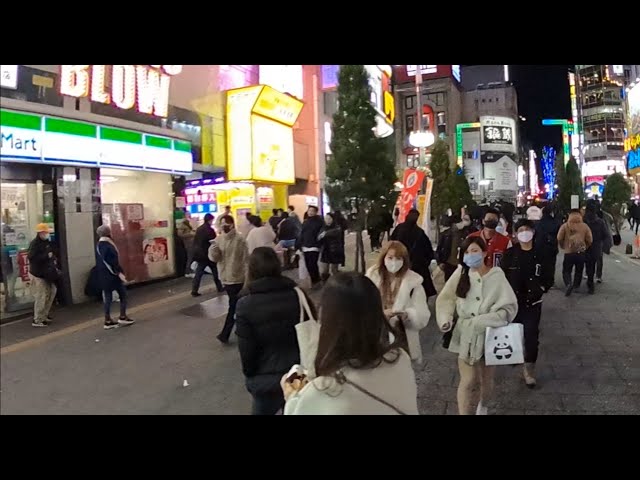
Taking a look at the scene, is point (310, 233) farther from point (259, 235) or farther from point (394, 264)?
point (394, 264)

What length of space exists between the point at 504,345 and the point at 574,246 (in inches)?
183

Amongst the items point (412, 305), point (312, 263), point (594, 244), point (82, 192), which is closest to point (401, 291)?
point (412, 305)

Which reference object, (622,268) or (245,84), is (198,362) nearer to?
(245,84)

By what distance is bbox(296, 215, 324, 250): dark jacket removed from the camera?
11.5 feet

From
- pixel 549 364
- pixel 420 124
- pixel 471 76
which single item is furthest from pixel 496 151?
pixel 549 364

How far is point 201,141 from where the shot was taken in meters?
3.24

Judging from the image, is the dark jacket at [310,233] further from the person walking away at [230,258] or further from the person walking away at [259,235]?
the person walking away at [230,258]

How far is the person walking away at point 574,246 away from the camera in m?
6.97

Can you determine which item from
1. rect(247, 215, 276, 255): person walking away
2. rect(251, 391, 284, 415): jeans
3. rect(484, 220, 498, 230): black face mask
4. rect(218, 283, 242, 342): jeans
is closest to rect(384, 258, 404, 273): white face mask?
rect(247, 215, 276, 255): person walking away

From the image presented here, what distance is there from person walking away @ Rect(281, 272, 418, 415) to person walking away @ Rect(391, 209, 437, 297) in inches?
158

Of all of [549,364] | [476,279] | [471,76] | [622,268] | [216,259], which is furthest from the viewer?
[471,76]

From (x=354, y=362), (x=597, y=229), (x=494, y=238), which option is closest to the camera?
(x=354, y=362)

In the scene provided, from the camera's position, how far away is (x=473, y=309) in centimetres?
315
